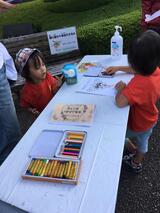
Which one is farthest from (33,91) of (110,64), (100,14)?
(100,14)

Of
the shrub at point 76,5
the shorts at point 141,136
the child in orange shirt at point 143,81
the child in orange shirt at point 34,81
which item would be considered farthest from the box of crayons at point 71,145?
the shrub at point 76,5

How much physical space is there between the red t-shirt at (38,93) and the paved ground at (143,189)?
97cm

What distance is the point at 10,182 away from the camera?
1472 millimetres

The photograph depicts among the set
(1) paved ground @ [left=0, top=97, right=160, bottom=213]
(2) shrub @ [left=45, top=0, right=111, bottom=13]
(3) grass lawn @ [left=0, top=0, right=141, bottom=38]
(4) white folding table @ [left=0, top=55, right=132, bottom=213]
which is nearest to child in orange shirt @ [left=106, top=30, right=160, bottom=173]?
(4) white folding table @ [left=0, top=55, right=132, bottom=213]

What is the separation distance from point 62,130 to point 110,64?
1162 mm

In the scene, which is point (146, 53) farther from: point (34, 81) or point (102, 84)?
point (34, 81)

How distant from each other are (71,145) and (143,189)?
1.13 meters

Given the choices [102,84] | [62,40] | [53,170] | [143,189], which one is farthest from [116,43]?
[53,170]

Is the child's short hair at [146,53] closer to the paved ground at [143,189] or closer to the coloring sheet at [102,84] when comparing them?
the coloring sheet at [102,84]

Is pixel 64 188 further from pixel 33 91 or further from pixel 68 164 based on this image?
pixel 33 91

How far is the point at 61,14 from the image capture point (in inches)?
289

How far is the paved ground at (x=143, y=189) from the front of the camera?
2.35 meters

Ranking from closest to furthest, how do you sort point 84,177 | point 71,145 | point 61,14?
point 84,177 < point 71,145 < point 61,14

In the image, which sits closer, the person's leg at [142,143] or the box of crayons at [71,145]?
the box of crayons at [71,145]
